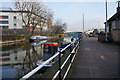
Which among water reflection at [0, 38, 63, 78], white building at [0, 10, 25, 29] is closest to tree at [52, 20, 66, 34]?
white building at [0, 10, 25, 29]

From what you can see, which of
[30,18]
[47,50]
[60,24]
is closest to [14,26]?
[30,18]

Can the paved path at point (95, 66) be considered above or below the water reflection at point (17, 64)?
above

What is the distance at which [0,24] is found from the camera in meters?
68.6

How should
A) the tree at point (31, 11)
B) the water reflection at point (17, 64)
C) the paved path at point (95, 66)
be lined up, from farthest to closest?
1. the tree at point (31, 11)
2. the water reflection at point (17, 64)
3. the paved path at point (95, 66)

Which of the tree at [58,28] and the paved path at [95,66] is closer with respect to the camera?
the paved path at [95,66]

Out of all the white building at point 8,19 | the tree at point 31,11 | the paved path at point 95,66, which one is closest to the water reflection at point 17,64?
the paved path at point 95,66

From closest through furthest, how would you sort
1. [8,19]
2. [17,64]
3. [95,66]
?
[95,66] < [17,64] < [8,19]

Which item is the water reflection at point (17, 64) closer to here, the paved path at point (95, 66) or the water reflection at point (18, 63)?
the water reflection at point (18, 63)

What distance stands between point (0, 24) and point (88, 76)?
239 feet

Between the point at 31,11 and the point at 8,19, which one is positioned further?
the point at 8,19

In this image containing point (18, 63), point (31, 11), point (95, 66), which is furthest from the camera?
point (31, 11)

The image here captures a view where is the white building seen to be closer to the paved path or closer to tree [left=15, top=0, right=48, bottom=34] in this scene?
tree [left=15, top=0, right=48, bottom=34]

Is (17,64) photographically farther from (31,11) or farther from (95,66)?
(31,11)

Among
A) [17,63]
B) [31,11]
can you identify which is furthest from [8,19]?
[17,63]
